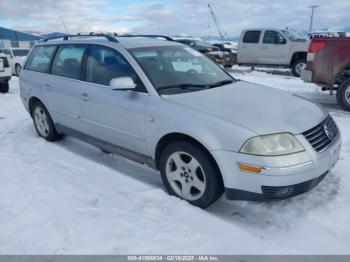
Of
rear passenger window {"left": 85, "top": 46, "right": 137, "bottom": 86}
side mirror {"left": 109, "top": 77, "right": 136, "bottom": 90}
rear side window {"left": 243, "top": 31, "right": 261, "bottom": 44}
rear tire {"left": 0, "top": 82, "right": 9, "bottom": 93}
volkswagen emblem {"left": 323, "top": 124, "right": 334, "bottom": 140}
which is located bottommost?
rear tire {"left": 0, "top": 82, "right": 9, "bottom": 93}

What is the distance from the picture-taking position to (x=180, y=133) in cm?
334

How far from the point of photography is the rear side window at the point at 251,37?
15398mm

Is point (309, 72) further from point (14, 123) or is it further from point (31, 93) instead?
point (14, 123)

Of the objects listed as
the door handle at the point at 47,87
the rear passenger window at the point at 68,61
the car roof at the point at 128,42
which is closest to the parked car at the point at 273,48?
the car roof at the point at 128,42

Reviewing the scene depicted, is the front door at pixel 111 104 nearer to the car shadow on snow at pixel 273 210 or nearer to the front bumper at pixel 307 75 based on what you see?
the car shadow on snow at pixel 273 210

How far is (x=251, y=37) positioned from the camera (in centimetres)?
1557

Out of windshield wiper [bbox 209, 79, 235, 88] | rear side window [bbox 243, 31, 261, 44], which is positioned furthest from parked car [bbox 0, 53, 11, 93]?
rear side window [bbox 243, 31, 261, 44]

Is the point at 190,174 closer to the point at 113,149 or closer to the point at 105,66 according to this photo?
the point at 113,149

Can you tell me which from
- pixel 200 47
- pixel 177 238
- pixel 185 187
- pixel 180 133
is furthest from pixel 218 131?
pixel 200 47

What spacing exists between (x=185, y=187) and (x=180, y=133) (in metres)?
0.58

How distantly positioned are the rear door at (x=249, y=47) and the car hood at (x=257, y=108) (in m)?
12.1

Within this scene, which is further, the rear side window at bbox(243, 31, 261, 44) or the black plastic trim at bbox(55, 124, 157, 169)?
the rear side window at bbox(243, 31, 261, 44)

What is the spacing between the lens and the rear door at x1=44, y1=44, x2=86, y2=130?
4660 mm

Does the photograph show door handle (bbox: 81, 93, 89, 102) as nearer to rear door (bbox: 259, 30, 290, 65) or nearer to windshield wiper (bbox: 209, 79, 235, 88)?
windshield wiper (bbox: 209, 79, 235, 88)
